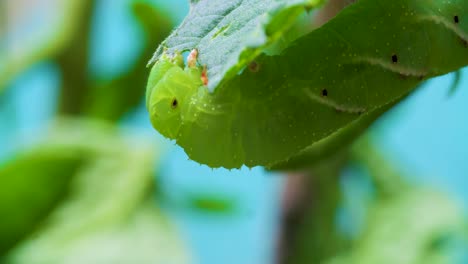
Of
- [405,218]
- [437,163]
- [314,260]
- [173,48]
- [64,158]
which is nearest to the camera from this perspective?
[173,48]

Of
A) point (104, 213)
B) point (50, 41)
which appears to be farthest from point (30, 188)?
point (50, 41)

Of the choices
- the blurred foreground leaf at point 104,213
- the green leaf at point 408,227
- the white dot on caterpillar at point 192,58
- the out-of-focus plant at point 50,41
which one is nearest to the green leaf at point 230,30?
the white dot on caterpillar at point 192,58

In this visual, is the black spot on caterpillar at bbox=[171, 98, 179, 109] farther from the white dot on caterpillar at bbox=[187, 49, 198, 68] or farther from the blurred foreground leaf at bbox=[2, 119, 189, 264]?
the blurred foreground leaf at bbox=[2, 119, 189, 264]

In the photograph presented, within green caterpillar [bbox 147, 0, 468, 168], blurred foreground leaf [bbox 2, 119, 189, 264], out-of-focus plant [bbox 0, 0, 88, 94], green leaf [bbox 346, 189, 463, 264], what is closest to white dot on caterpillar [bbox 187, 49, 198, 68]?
green caterpillar [bbox 147, 0, 468, 168]

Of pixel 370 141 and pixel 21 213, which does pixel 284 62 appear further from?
pixel 370 141

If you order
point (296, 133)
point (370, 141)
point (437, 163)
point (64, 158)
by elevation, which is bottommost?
point (437, 163)

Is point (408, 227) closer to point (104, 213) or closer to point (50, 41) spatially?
point (104, 213)

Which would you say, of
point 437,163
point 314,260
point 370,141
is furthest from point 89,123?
point 437,163
